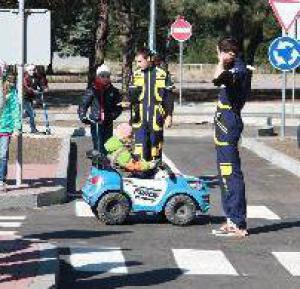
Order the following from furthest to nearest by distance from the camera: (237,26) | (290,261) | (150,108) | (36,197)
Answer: (237,26) < (36,197) < (150,108) < (290,261)

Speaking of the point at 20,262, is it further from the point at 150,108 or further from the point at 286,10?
the point at 286,10

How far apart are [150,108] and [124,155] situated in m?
1.12

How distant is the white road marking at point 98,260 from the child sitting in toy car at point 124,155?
6.34 feet

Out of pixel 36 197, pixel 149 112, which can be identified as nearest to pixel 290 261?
pixel 149 112

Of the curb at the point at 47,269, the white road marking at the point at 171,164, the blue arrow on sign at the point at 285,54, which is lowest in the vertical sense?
the curb at the point at 47,269

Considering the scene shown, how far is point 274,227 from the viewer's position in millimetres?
11812

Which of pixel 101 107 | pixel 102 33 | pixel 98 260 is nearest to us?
pixel 98 260

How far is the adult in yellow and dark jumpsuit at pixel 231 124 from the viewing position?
1072 cm

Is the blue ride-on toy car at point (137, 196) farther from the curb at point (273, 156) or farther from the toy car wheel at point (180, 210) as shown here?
the curb at point (273, 156)

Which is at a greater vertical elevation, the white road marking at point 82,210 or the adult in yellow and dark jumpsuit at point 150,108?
the adult in yellow and dark jumpsuit at point 150,108

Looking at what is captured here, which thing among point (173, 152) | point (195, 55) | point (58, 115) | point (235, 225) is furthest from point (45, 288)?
point (195, 55)

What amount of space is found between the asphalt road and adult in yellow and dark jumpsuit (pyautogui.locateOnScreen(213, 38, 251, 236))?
33 cm

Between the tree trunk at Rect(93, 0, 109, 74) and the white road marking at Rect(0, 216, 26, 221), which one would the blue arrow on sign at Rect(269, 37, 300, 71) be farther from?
the tree trunk at Rect(93, 0, 109, 74)

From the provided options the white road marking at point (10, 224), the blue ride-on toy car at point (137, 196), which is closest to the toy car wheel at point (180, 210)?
the blue ride-on toy car at point (137, 196)
